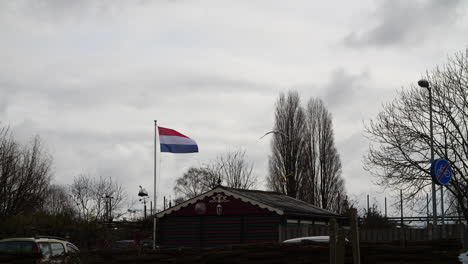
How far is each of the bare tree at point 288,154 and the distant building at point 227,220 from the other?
19.4 m

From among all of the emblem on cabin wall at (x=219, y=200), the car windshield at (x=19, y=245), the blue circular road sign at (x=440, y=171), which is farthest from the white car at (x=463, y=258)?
the emblem on cabin wall at (x=219, y=200)

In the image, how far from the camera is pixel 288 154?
54.3 metres

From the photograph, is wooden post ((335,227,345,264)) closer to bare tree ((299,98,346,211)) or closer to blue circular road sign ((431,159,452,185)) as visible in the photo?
blue circular road sign ((431,159,452,185))

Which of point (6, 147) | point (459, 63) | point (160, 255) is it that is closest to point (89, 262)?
point (160, 255)

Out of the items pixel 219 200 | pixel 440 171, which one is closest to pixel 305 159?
pixel 219 200

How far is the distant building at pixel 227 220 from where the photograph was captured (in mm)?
30266

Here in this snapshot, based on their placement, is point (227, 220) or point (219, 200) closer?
point (227, 220)

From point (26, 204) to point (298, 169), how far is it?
26344 mm

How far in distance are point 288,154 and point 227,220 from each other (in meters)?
23.4

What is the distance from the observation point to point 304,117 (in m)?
56.9

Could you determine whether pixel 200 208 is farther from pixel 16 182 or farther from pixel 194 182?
pixel 194 182

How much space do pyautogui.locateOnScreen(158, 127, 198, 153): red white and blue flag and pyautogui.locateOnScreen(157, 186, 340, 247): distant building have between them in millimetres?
6582

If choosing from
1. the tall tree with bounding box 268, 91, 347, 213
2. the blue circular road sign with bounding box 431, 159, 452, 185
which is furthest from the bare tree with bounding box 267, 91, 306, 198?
the blue circular road sign with bounding box 431, 159, 452, 185

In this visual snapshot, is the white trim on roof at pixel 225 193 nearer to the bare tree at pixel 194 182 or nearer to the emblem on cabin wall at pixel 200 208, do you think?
the emblem on cabin wall at pixel 200 208
